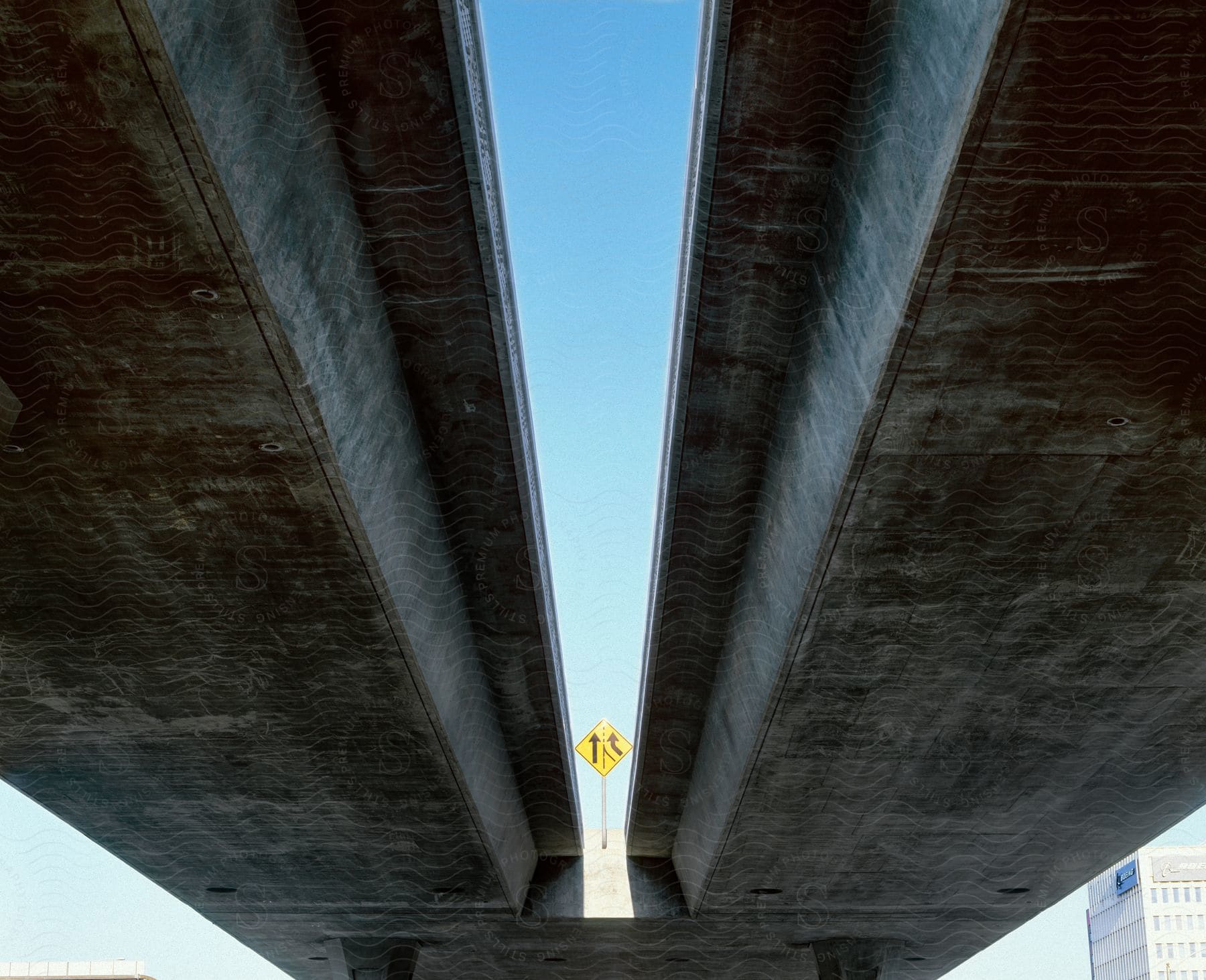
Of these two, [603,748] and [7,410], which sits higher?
[7,410]

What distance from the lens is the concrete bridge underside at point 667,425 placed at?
509cm

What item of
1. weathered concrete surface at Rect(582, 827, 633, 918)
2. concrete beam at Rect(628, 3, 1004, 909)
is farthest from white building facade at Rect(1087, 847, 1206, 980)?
concrete beam at Rect(628, 3, 1004, 909)

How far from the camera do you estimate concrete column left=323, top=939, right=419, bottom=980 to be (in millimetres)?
21500

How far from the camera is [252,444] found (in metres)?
7.09

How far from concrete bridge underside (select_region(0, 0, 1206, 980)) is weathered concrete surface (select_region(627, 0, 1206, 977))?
0.03 metres

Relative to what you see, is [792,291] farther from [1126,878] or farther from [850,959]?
[1126,878]

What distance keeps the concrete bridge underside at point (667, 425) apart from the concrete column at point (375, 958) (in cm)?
739

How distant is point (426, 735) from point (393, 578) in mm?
3414

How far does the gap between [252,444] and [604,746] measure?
28.5 ft

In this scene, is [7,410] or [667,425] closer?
[7,410]

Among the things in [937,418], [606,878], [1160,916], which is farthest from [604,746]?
[1160,916]

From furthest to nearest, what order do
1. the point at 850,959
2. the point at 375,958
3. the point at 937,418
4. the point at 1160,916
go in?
1. the point at 1160,916
2. the point at 375,958
3. the point at 850,959
4. the point at 937,418

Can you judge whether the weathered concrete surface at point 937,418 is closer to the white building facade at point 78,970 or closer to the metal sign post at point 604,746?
the metal sign post at point 604,746

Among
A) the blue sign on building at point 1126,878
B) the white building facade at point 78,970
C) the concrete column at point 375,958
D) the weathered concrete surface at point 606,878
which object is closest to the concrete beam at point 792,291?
the weathered concrete surface at point 606,878
